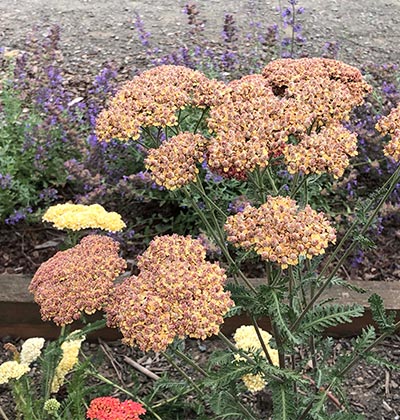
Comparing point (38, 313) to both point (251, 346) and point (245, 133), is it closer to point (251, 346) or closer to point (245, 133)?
point (251, 346)

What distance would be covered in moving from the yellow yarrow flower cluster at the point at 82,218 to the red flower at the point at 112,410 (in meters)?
0.61

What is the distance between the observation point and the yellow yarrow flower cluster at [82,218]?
2.30m

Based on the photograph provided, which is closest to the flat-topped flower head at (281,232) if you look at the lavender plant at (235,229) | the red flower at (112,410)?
the lavender plant at (235,229)

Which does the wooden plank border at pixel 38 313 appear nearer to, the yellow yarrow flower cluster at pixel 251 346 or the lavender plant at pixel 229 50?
the yellow yarrow flower cluster at pixel 251 346

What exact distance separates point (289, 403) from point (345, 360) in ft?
0.88

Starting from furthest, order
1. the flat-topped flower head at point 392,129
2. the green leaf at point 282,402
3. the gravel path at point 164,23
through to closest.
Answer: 1. the gravel path at point 164,23
2. the green leaf at point 282,402
3. the flat-topped flower head at point 392,129

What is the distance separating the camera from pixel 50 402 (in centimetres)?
199

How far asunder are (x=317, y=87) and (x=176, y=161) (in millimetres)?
462

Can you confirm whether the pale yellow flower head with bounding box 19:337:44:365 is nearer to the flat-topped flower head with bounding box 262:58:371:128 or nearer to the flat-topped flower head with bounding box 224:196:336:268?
the flat-topped flower head with bounding box 224:196:336:268

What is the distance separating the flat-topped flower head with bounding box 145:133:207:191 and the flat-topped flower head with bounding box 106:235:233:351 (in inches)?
6.8

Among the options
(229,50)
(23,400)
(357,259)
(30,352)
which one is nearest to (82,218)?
(30,352)

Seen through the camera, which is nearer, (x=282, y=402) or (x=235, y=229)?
(x=235, y=229)

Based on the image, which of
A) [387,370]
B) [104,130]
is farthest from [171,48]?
[104,130]

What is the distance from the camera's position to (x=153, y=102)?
182 cm
